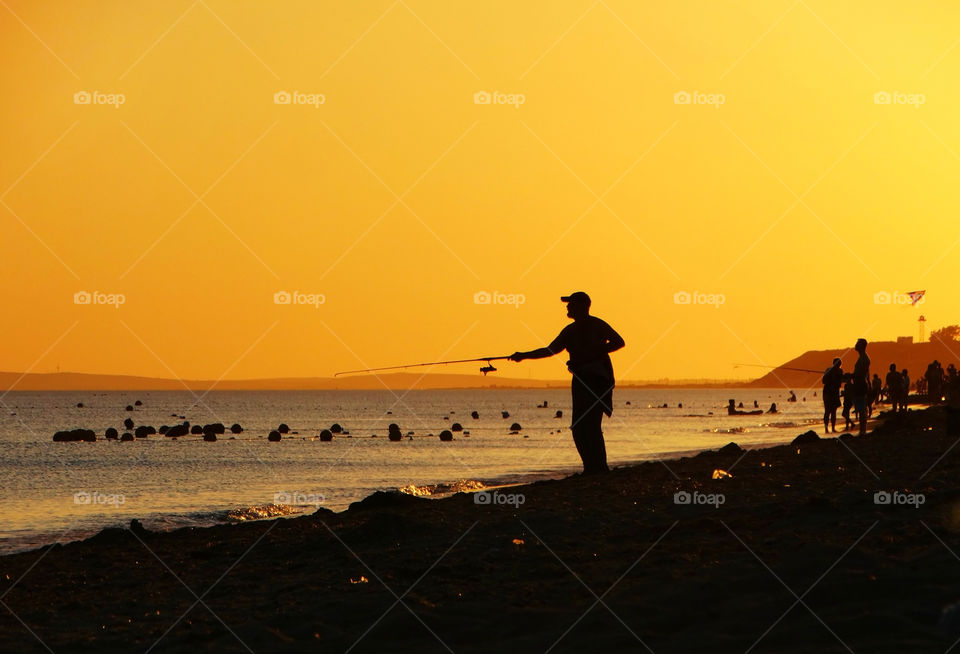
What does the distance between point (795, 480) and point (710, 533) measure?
13.3 ft

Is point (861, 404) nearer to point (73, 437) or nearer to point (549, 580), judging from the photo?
point (549, 580)

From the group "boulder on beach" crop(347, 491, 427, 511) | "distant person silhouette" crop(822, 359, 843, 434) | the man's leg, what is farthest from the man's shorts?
"boulder on beach" crop(347, 491, 427, 511)

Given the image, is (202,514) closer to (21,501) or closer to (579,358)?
(21,501)

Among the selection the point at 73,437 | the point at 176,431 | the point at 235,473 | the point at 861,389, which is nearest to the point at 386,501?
the point at 861,389

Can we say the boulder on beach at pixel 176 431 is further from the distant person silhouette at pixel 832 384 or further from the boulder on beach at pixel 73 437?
the distant person silhouette at pixel 832 384

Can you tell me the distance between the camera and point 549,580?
26.2 feet

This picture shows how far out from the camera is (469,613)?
23.7 feet

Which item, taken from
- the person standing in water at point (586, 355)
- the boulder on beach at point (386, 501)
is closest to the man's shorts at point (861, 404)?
the person standing in water at point (586, 355)

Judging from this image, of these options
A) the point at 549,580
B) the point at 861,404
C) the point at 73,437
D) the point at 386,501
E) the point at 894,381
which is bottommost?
the point at 549,580

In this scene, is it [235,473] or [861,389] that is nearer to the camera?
[861,389]

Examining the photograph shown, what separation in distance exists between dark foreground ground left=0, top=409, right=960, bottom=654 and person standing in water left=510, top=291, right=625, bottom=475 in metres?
1.76

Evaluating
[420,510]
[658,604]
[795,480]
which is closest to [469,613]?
[658,604]

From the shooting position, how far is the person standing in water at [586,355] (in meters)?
13.9

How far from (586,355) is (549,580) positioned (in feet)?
20.5
